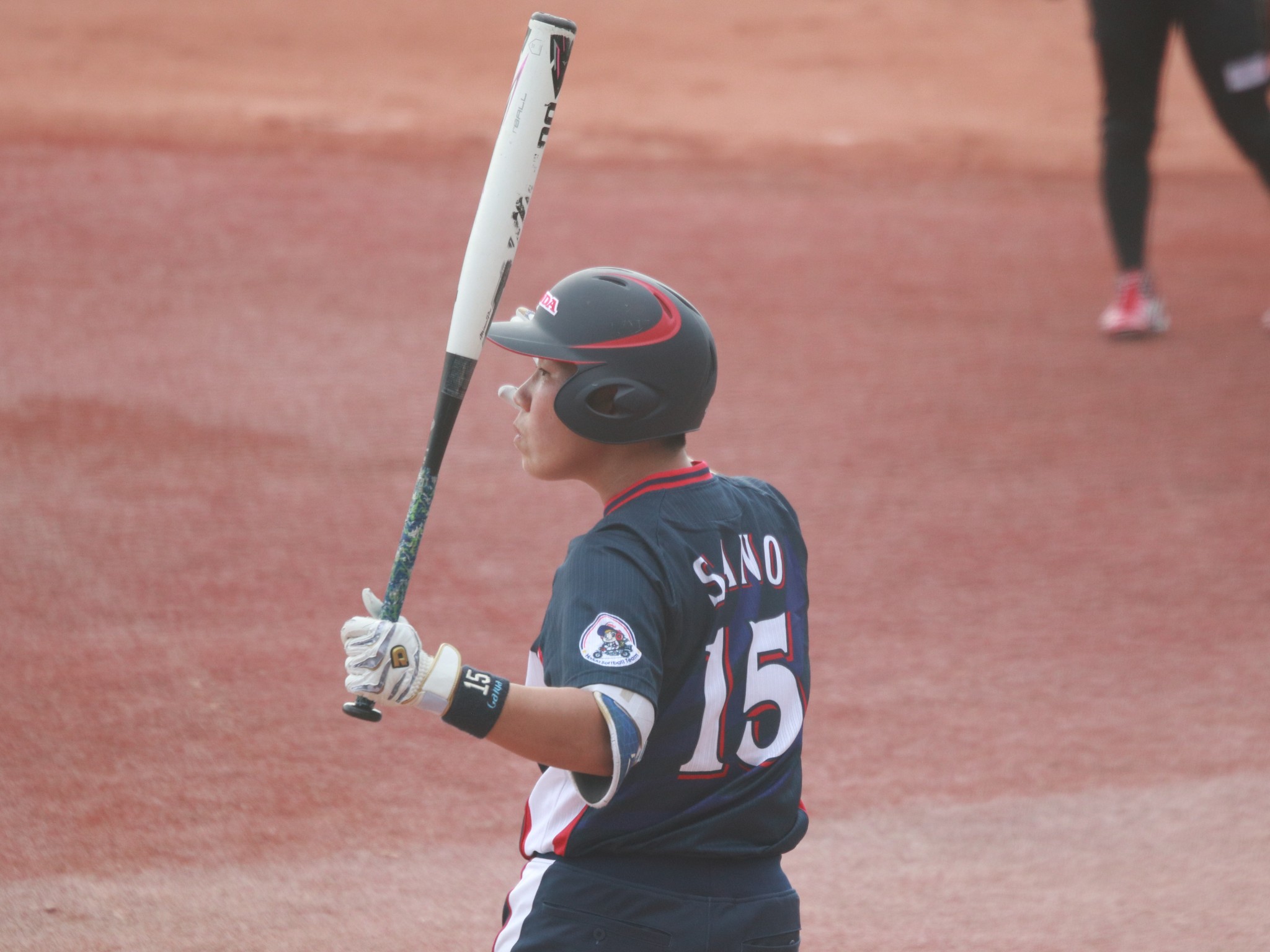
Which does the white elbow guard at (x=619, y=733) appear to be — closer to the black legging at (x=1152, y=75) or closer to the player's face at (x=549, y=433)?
the player's face at (x=549, y=433)

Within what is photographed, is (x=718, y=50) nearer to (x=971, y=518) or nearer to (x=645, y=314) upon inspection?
(x=971, y=518)

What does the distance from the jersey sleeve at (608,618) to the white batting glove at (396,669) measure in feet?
0.48

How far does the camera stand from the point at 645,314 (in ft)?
6.97

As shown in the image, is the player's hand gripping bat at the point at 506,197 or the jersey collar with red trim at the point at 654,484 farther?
the player's hand gripping bat at the point at 506,197

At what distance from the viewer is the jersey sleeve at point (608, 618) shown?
188 centimetres

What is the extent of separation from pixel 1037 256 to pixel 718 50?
20.4 feet

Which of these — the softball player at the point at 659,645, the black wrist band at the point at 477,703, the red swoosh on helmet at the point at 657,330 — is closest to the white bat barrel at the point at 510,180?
the softball player at the point at 659,645

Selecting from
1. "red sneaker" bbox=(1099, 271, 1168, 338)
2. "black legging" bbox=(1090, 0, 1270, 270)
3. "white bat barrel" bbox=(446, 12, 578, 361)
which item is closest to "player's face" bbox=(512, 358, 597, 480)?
"white bat barrel" bbox=(446, 12, 578, 361)

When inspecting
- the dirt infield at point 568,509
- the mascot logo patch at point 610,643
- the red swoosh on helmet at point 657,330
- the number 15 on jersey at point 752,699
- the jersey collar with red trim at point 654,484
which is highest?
the red swoosh on helmet at point 657,330

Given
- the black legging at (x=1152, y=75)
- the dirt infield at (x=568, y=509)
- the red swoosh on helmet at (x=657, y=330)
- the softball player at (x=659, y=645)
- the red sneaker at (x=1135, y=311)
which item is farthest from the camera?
the red sneaker at (x=1135, y=311)

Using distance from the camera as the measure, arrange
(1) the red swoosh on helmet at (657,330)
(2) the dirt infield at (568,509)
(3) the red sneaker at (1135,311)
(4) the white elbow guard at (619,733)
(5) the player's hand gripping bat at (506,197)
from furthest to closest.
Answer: (3) the red sneaker at (1135,311)
(2) the dirt infield at (568,509)
(5) the player's hand gripping bat at (506,197)
(1) the red swoosh on helmet at (657,330)
(4) the white elbow guard at (619,733)

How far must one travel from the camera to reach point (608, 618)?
190 cm

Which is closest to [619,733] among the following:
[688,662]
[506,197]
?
[688,662]

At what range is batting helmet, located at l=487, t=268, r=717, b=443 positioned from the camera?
82.7 inches
